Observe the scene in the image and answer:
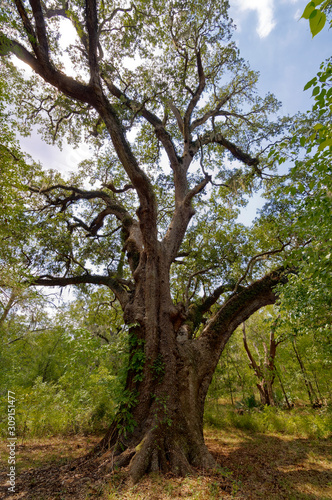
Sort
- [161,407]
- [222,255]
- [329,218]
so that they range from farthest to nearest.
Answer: [222,255], [161,407], [329,218]

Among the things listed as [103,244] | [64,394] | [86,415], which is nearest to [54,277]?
[103,244]

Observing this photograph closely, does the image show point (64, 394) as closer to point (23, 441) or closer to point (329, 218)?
point (23, 441)

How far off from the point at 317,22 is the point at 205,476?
506cm

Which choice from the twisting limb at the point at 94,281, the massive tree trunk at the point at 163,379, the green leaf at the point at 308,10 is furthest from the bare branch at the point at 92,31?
the green leaf at the point at 308,10

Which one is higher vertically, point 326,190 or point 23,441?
point 326,190

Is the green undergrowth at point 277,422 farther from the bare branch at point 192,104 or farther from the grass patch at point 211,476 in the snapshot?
the bare branch at point 192,104

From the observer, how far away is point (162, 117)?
8430 millimetres

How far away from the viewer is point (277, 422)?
8039 millimetres

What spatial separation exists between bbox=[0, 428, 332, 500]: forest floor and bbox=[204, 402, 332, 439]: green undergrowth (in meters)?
0.42

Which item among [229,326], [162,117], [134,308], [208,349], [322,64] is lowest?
[208,349]

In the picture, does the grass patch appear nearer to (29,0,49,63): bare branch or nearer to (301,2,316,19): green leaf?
(301,2,316,19): green leaf

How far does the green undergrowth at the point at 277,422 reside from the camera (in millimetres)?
7008

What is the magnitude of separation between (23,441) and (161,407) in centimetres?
538

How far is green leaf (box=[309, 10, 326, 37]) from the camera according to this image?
123 centimetres
